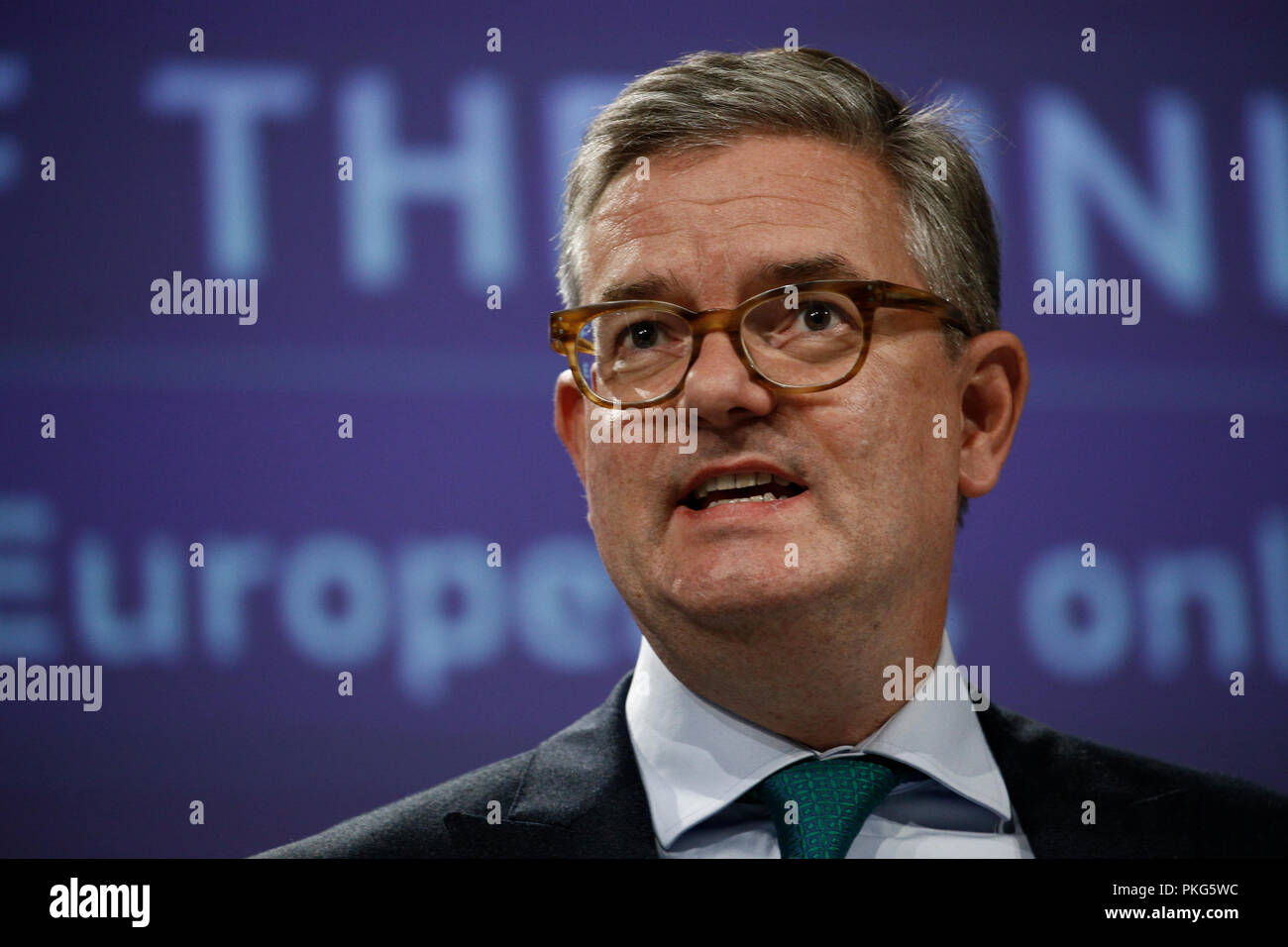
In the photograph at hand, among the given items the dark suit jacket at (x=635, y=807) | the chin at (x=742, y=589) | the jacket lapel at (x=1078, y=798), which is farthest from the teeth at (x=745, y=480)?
the jacket lapel at (x=1078, y=798)

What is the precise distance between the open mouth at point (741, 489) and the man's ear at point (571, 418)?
38cm

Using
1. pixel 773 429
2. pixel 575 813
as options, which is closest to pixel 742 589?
pixel 773 429

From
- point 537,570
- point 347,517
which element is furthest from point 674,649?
point 347,517

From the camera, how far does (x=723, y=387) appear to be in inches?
77.4

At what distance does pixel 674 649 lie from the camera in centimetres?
213

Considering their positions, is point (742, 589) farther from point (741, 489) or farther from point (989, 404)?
point (989, 404)

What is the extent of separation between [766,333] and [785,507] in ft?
0.93

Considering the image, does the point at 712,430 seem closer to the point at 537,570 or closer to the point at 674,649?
the point at 674,649

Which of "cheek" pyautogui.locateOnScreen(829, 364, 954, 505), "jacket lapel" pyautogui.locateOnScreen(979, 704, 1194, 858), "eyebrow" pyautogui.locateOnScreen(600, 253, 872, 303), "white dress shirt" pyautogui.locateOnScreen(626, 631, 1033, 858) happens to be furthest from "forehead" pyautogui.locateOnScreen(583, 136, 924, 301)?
"jacket lapel" pyautogui.locateOnScreen(979, 704, 1194, 858)

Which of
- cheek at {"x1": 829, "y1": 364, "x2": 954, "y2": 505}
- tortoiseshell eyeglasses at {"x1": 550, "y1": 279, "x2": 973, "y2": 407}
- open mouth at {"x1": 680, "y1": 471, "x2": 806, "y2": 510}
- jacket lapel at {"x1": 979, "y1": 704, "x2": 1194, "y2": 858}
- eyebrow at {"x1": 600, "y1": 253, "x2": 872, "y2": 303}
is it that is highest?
eyebrow at {"x1": 600, "y1": 253, "x2": 872, "y2": 303}

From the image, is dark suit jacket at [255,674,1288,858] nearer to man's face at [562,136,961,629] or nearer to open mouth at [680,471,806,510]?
man's face at [562,136,961,629]

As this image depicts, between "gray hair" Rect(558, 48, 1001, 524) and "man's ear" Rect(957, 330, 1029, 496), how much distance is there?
5cm

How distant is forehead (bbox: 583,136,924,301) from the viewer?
2059 millimetres

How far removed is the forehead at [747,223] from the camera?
206 centimetres
